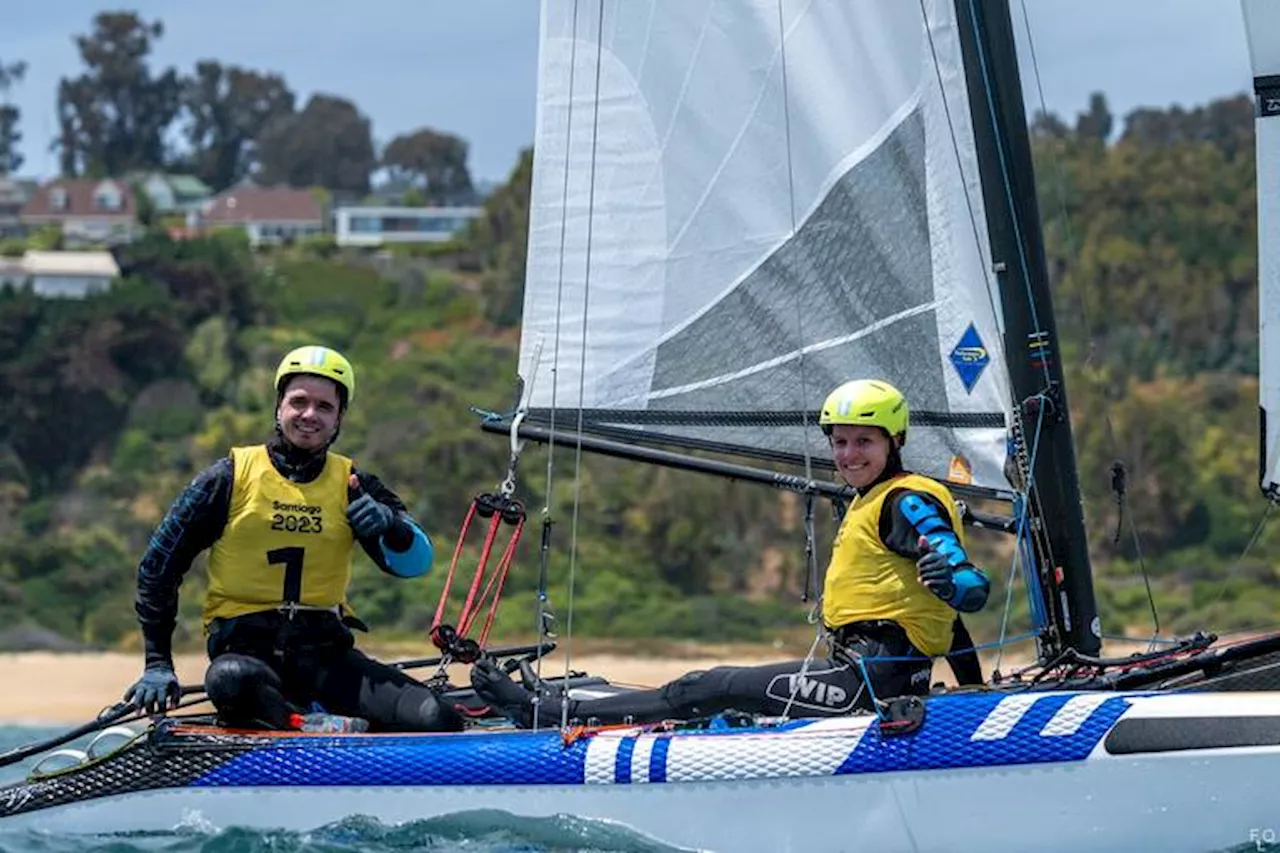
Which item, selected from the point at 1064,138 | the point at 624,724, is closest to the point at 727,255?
the point at 624,724

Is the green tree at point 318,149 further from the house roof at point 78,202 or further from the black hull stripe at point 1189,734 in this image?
the black hull stripe at point 1189,734

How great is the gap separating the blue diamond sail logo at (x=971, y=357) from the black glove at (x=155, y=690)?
303 centimetres

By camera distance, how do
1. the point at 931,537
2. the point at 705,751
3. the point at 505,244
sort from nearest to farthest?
the point at 931,537
the point at 705,751
the point at 505,244

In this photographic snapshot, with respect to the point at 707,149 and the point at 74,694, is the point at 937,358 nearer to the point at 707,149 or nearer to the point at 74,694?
the point at 707,149

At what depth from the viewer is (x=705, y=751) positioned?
6.88 meters

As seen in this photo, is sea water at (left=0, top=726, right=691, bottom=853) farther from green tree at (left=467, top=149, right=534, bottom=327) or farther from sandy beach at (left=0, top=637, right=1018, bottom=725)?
green tree at (left=467, top=149, right=534, bottom=327)

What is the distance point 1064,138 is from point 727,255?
4104cm

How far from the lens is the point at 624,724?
24.1ft

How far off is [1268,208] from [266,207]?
6144 centimetres

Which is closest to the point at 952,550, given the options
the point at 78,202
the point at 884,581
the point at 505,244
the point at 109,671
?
the point at 884,581

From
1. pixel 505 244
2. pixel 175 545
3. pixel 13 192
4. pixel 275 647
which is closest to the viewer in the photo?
pixel 175 545

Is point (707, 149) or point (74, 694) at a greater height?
point (707, 149)

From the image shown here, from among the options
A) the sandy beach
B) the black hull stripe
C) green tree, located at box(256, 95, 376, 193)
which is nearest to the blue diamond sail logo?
the black hull stripe

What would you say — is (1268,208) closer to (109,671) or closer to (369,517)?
(369,517)
